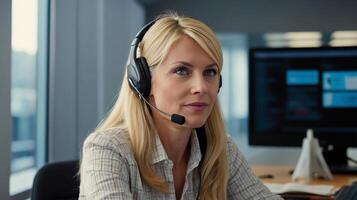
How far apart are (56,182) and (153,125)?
45cm

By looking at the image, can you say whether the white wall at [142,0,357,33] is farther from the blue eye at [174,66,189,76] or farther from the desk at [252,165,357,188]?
the blue eye at [174,66,189,76]

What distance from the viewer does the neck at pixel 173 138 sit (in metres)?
1.21

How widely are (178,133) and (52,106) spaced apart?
120 cm

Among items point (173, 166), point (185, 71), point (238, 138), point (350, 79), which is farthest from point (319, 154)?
point (185, 71)

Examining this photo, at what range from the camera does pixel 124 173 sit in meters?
1.09

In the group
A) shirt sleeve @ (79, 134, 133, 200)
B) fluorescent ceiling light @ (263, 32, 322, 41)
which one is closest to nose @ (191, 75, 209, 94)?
shirt sleeve @ (79, 134, 133, 200)

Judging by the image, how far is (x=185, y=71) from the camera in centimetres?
113

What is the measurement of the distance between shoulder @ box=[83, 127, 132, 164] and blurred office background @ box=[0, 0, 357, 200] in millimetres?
611

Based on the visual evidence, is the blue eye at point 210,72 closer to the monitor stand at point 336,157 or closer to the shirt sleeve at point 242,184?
the shirt sleeve at point 242,184

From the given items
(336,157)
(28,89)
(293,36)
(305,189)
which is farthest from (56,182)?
(293,36)

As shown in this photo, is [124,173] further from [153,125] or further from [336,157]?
[336,157]

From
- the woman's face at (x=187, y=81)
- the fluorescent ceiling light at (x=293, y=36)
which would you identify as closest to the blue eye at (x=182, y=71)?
the woman's face at (x=187, y=81)

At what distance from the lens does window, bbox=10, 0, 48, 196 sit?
191 centimetres

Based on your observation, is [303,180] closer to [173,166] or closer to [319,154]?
[319,154]
